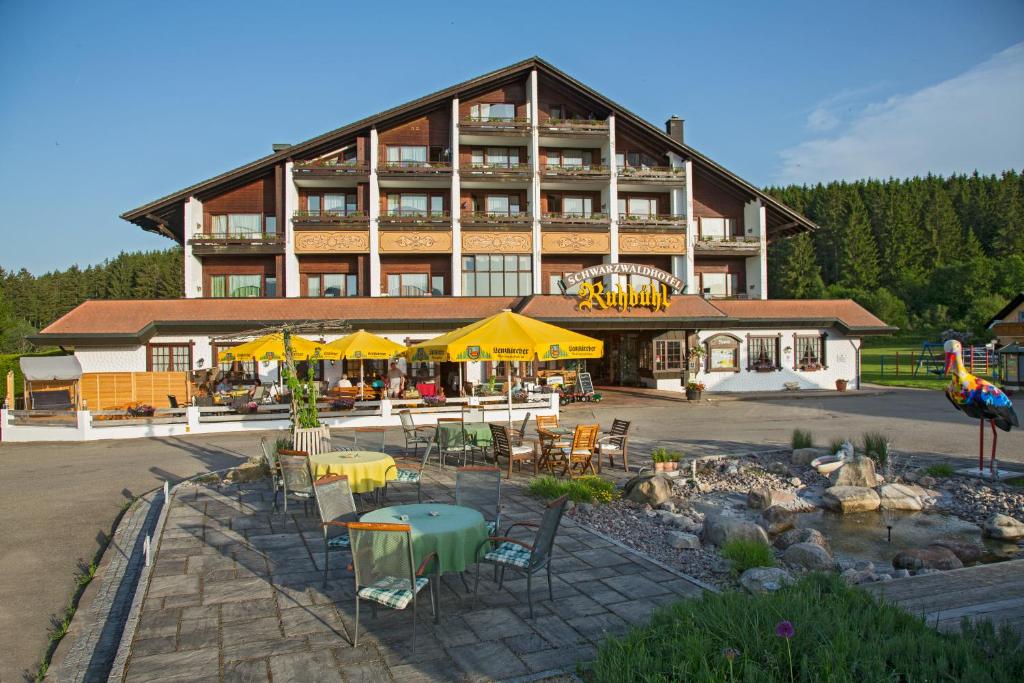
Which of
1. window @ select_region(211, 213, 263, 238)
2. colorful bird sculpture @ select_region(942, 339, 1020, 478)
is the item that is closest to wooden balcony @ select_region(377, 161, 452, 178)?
window @ select_region(211, 213, 263, 238)

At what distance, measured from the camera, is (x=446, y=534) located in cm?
545

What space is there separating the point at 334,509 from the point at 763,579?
390cm

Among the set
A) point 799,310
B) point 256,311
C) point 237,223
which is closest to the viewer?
point 256,311

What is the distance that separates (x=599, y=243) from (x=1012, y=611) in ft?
91.2

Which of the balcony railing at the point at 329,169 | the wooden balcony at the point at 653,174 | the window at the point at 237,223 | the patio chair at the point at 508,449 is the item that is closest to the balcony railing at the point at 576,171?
the wooden balcony at the point at 653,174

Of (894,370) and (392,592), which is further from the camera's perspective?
(894,370)

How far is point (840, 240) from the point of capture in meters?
91.0

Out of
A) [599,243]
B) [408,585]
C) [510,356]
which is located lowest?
[408,585]

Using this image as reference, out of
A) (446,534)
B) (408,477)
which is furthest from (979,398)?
(446,534)

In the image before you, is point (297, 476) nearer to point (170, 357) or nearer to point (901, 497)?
point (901, 497)

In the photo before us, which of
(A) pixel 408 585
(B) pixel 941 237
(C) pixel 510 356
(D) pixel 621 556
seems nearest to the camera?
(A) pixel 408 585

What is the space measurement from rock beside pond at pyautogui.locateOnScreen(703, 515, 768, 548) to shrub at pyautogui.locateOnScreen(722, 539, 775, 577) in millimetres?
775

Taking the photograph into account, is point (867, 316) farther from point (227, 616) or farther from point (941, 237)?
point (941, 237)

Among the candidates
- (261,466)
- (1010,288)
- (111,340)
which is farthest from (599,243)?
(1010,288)
